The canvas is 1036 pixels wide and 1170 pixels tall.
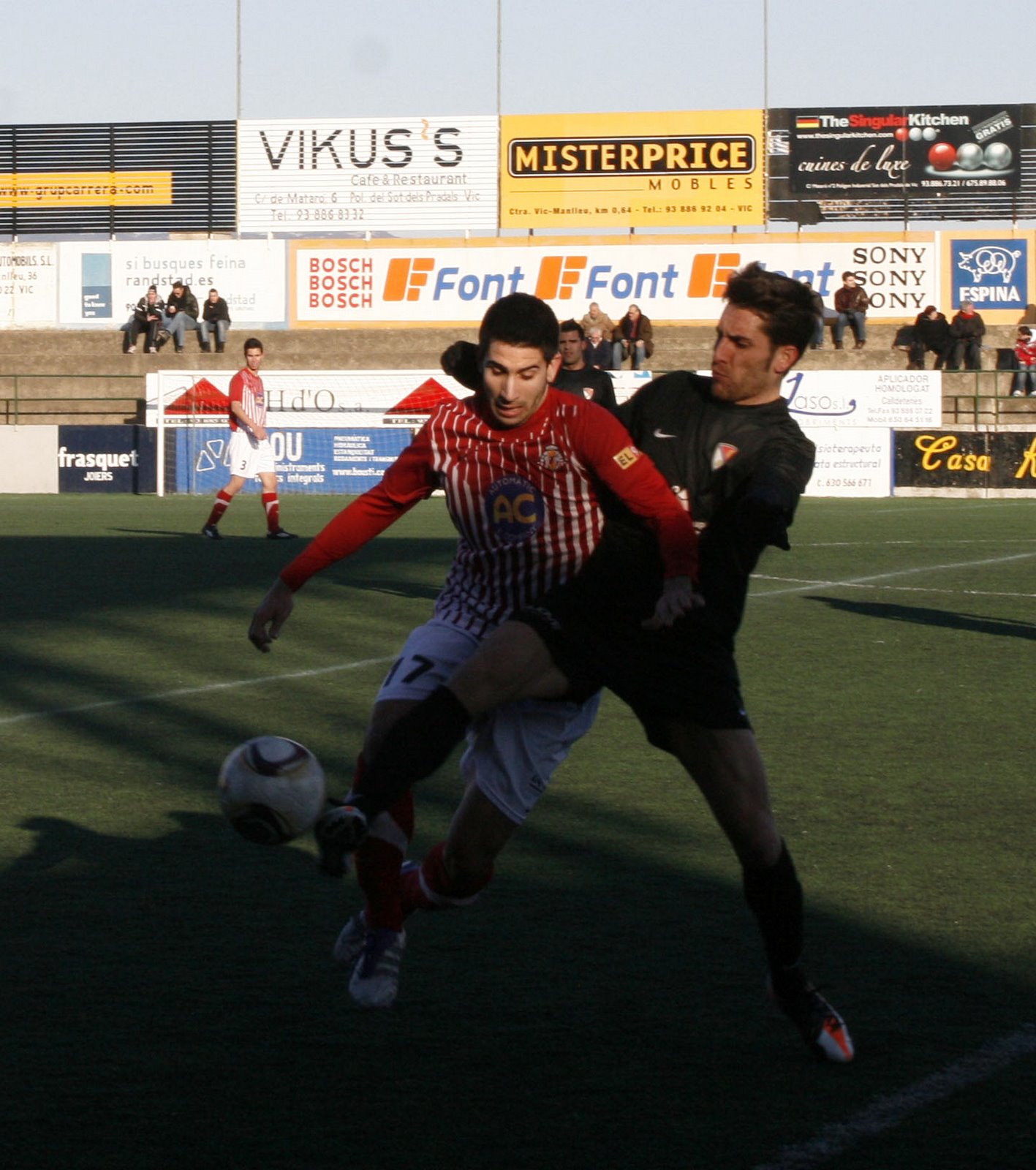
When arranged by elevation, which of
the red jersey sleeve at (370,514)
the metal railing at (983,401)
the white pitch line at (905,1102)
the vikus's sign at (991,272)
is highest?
the vikus's sign at (991,272)

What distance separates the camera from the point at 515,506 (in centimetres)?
418

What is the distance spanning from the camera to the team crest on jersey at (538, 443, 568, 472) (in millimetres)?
4184

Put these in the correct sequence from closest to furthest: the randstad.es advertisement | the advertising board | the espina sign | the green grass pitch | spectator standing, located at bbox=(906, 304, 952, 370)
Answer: the green grass pitch, spectator standing, located at bbox=(906, 304, 952, 370), the advertising board, the espina sign, the randstad.es advertisement

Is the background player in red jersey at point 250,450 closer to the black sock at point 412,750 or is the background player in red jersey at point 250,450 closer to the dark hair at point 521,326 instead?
the dark hair at point 521,326

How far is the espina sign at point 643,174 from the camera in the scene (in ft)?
150

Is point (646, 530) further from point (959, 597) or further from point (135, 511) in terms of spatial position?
point (135, 511)

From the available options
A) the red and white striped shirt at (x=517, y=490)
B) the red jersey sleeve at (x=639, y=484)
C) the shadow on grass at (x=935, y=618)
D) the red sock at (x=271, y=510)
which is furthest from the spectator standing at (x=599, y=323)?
the red jersey sleeve at (x=639, y=484)

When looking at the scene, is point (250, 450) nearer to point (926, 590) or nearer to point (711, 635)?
point (926, 590)

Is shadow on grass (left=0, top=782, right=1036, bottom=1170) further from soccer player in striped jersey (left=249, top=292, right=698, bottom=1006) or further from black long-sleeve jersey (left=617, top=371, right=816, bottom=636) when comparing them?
black long-sleeve jersey (left=617, top=371, right=816, bottom=636)

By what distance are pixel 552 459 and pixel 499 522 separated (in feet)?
0.62

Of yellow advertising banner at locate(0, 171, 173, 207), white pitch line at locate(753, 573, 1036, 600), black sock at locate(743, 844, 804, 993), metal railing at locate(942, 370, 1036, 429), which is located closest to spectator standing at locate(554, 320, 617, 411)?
white pitch line at locate(753, 573, 1036, 600)

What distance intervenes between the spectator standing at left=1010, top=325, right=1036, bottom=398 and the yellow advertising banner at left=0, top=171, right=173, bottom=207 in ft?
82.1

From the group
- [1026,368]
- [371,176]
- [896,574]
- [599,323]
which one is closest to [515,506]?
[896,574]

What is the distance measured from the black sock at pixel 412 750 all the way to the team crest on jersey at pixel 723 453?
80cm
